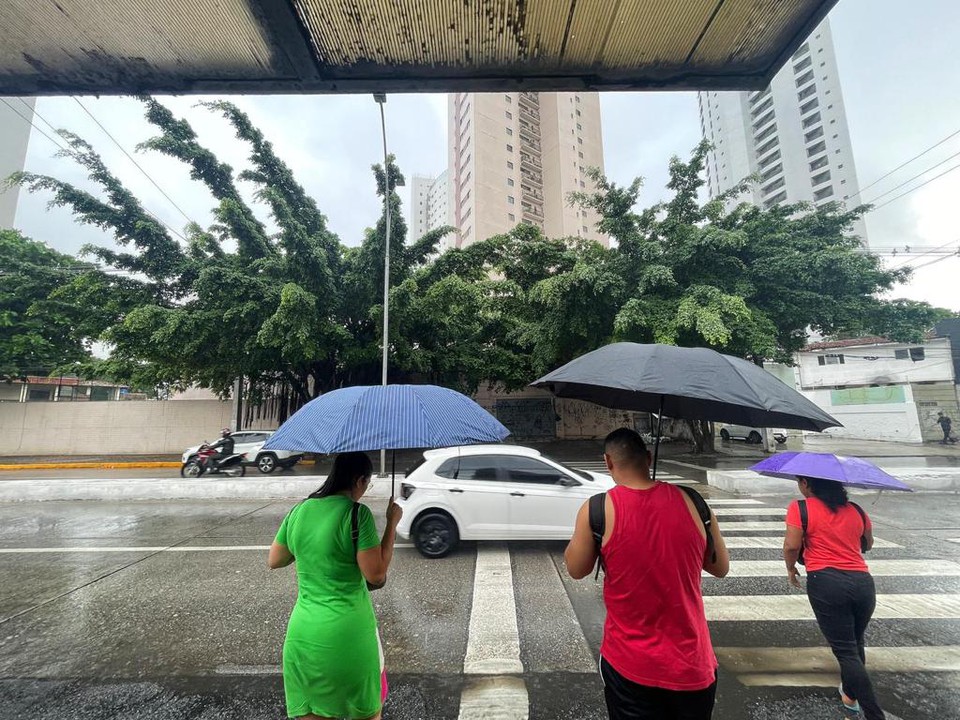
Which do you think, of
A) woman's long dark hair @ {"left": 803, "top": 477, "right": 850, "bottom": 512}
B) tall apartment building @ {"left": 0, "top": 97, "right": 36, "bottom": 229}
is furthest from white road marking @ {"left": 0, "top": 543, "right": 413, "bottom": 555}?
tall apartment building @ {"left": 0, "top": 97, "right": 36, "bottom": 229}

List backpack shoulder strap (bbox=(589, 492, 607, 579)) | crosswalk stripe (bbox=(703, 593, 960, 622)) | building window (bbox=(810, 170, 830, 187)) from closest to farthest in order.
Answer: backpack shoulder strap (bbox=(589, 492, 607, 579)), crosswalk stripe (bbox=(703, 593, 960, 622)), building window (bbox=(810, 170, 830, 187))

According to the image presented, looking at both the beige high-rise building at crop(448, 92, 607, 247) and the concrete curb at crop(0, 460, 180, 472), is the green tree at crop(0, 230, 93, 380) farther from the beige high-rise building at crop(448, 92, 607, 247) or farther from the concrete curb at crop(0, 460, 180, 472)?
the beige high-rise building at crop(448, 92, 607, 247)

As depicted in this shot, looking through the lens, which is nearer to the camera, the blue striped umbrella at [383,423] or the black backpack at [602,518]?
the black backpack at [602,518]

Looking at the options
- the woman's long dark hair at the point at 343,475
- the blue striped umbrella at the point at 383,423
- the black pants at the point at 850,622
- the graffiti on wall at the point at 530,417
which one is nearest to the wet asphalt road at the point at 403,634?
the black pants at the point at 850,622

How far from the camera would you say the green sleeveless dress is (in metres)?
1.85

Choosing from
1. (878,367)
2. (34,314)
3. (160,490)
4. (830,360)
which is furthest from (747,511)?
(830,360)

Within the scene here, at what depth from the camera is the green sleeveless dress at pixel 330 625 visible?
185 cm

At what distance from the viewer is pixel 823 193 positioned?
6331 cm

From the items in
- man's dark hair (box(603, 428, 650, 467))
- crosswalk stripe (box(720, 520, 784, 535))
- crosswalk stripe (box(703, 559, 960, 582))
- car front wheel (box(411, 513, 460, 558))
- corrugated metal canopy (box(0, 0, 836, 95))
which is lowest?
crosswalk stripe (box(703, 559, 960, 582))

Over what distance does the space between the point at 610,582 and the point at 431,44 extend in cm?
258

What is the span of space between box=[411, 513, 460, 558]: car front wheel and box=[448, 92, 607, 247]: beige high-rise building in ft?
161

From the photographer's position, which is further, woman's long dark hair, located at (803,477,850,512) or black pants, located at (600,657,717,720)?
woman's long dark hair, located at (803,477,850,512)

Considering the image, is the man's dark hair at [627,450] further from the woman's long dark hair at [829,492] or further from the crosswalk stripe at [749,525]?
the crosswalk stripe at [749,525]

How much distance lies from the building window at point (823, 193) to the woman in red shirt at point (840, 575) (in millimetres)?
78905
